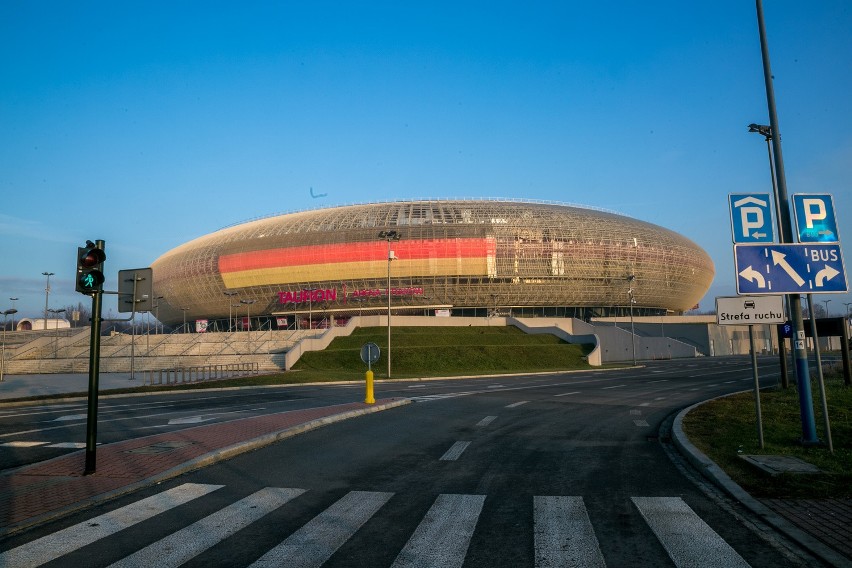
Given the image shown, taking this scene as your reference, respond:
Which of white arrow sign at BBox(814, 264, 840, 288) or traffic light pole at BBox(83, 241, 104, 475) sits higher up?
white arrow sign at BBox(814, 264, 840, 288)

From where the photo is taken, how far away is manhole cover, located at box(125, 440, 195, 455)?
1037 centimetres

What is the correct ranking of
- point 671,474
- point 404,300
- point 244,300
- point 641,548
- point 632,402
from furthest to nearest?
point 244,300
point 404,300
point 632,402
point 671,474
point 641,548

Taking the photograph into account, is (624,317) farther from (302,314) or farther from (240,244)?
(240,244)

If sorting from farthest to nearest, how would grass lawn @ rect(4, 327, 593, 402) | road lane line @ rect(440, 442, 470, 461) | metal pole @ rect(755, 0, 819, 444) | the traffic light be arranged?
grass lawn @ rect(4, 327, 593, 402) < metal pole @ rect(755, 0, 819, 444) < road lane line @ rect(440, 442, 470, 461) < the traffic light

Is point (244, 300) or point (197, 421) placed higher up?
point (244, 300)

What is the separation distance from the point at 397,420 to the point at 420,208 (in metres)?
72.1

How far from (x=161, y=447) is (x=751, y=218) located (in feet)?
37.0

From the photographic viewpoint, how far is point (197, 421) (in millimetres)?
15336

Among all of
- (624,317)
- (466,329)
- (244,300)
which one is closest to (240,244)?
(244,300)

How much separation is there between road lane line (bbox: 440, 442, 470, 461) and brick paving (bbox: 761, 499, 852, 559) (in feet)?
15.6

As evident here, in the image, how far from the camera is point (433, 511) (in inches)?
269

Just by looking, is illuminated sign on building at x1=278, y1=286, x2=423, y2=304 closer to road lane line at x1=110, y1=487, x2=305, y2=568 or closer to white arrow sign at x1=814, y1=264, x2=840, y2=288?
white arrow sign at x1=814, y1=264, x2=840, y2=288

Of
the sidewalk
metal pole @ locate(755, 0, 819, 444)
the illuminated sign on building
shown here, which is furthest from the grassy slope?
the illuminated sign on building

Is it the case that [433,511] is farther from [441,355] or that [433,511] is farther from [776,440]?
[441,355]
